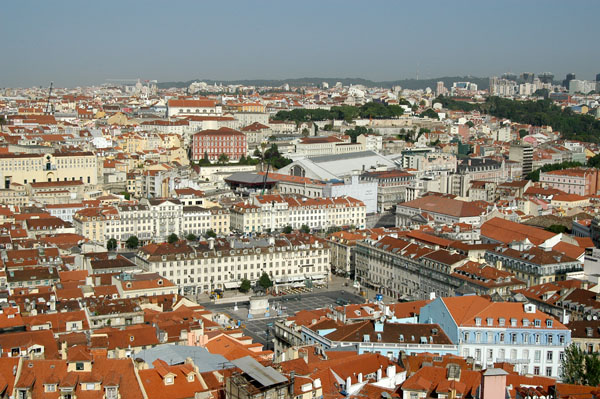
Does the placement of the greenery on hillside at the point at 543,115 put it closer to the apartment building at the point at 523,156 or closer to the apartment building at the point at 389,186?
the apartment building at the point at 523,156

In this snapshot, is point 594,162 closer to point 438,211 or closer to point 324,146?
point 324,146

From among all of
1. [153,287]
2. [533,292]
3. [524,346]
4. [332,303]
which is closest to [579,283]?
[533,292]


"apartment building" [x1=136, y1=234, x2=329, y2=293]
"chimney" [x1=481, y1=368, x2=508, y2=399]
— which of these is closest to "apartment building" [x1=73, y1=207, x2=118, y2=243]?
"apartment building" [x1=136, y1=234, x2=329, y2=293]

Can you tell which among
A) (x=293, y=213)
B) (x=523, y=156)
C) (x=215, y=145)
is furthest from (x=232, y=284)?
(x=523, y=156)

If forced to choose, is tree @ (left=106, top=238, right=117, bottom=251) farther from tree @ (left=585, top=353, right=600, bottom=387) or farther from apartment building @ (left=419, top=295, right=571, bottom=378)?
tree @ (left=585, top=353, right=600, bottom=387)

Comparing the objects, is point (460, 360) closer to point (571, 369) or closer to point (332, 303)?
point (571, 369)

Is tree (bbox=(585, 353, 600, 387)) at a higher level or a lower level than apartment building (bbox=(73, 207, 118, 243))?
higher

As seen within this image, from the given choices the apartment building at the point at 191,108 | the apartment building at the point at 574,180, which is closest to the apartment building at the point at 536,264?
the apartment building at the point at 574,180
